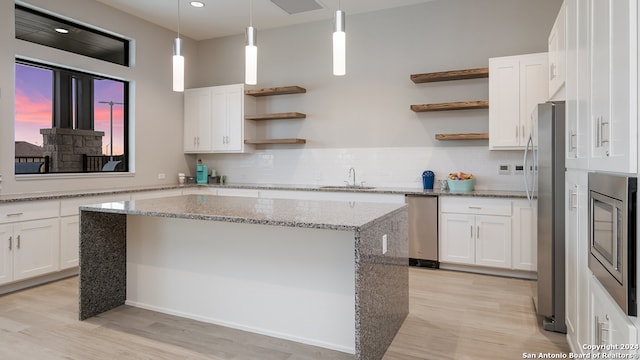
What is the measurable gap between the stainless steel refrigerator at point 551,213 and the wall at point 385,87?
1793 mm

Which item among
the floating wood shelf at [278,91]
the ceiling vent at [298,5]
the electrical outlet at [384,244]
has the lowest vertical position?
the electrical outlet at [384,244]

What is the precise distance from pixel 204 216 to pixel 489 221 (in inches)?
119

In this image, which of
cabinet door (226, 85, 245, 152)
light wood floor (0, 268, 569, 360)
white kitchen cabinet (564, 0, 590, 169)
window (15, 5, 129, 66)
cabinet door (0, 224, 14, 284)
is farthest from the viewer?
cabinet door (226, 85, 245, 152)

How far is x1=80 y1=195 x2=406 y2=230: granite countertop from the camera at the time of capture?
2.24 metres

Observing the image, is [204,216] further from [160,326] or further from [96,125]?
[96,125]

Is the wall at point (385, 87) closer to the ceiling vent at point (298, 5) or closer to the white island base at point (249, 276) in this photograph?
the ceiling vent at point (298, 5)

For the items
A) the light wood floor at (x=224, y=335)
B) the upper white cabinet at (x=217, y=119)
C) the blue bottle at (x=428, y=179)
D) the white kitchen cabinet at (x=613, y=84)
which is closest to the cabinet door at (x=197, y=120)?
the upper white cabinet at (x=217, y=119)

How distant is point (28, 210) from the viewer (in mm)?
3680

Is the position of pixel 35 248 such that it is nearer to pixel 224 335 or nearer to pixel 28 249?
pixel 28 249

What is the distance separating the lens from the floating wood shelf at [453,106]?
443 cm

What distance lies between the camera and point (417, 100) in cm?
497

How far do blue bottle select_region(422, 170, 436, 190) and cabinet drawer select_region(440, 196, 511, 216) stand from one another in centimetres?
48

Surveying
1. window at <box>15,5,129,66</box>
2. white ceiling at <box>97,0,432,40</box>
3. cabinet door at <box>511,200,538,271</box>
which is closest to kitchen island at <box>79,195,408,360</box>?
cabinet door at <box>511,200,538,271</box>

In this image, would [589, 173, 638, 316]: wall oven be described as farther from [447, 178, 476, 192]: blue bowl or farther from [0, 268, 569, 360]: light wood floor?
[447, 178, 476, 192]: blue bowl
